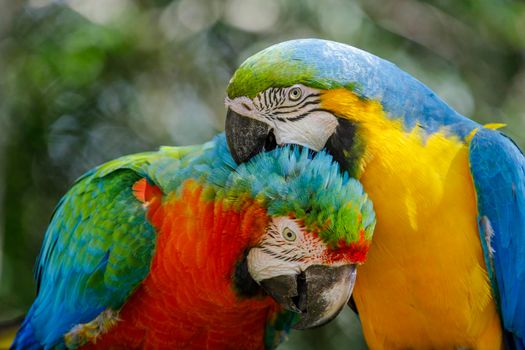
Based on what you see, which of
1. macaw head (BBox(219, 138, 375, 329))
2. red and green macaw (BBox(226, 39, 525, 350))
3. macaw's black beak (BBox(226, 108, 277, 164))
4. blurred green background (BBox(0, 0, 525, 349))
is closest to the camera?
macaw head (BBox(219, 138, 375, 329))

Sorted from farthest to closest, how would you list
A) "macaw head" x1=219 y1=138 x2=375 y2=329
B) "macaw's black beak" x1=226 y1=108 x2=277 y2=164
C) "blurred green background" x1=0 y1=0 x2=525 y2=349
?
1. "blurred green background" x1=0 y1=0 x2=525 y2=349
2. "macaw's black beak" x1=226 y1=108 x2=277 y2=164
3. "macaw head" x1=219 y1=138 x2=375 y2=329

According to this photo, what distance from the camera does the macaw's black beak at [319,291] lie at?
2182 mm

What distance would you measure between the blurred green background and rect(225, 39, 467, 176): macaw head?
2154 mm

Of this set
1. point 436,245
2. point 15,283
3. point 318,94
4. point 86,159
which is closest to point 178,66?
point 86,159

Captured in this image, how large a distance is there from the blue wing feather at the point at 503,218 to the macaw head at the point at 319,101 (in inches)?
7.8

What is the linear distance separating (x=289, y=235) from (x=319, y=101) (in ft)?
1.56

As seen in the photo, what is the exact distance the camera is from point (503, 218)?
96.0 inches

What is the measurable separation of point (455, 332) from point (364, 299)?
334 millimetres

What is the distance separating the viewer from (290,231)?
7.24 ft

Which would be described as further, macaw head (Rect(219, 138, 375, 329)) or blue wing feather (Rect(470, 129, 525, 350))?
blue wing feather (Rect(470, 129, 525, 350))

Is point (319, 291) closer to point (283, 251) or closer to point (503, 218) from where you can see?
point (283, 251)

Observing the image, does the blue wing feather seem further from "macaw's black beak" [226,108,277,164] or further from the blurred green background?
the blurred green background

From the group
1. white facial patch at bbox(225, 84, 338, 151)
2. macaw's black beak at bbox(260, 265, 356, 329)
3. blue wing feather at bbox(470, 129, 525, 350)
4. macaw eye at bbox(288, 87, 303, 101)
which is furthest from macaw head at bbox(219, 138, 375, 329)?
blue wing feather at bbox(470, 129, 525, 350)

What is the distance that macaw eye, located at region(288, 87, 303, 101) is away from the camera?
7.84ft
